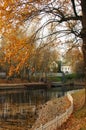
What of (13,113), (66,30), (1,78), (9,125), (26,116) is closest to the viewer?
(66,30)

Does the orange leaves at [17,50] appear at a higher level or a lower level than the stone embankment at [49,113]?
higher

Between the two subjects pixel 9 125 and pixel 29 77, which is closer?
pixel 9 125

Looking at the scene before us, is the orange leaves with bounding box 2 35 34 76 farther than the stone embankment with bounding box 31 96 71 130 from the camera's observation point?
No

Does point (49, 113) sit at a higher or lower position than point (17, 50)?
lower

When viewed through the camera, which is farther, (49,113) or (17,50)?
(49,113)

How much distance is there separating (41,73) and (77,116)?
255ft

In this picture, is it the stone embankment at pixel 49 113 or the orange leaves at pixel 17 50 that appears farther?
the stone embankment at pixel 49 113

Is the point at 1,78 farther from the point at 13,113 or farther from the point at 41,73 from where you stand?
the point at 13,113

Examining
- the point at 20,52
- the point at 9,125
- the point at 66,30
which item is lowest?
the point at 9,125

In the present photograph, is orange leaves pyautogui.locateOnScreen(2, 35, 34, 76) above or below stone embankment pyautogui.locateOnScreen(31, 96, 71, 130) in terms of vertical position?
above

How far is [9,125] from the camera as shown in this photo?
27.0 metres

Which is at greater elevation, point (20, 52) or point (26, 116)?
point (20, 52)

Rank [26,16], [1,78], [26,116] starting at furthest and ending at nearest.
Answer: [1,78]
[26,116]
[26,16]

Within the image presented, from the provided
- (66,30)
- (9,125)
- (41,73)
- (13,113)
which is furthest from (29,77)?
(66,30)
